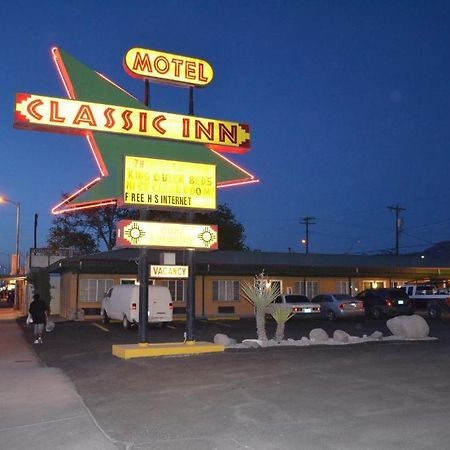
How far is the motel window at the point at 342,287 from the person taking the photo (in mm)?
40938

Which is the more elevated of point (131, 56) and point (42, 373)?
point (131, 56)

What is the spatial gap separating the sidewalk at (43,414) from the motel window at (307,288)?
2647 cm

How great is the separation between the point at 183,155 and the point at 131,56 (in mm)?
3058

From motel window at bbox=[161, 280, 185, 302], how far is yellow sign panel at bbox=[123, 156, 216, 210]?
19356mm

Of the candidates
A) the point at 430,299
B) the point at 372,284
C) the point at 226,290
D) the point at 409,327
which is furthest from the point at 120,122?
the point at 372,284

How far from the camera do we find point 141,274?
1611 cm

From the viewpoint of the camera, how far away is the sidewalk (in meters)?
7.23

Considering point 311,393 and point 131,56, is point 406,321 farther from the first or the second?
point 131,56

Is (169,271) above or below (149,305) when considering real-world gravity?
above

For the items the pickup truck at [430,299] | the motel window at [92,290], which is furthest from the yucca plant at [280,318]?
the motel window at [92,290]

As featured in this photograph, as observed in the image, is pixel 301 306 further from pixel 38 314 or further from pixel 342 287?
pixel 38 314

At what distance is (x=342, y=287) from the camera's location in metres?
41.1

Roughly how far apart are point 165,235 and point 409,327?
8351 millimetres

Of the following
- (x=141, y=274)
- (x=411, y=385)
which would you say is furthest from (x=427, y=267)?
(x=411, y=385)
